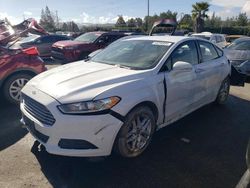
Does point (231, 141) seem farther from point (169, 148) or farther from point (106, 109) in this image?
point (106, 109)

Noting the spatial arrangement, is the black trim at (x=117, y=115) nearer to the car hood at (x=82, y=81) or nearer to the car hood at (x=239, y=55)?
the car hood at (x=82, y=81)

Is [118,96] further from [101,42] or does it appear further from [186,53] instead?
[101,42]

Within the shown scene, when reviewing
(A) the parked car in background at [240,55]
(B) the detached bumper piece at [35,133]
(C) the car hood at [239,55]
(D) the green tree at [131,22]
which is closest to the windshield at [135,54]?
(B) the detached bumper piece at [35,133]

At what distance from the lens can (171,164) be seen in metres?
3.46

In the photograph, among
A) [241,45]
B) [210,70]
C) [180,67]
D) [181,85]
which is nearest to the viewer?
[180,67]

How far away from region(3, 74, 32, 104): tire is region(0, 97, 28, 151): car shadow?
171 mm

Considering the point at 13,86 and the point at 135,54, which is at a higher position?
the point at 135,54

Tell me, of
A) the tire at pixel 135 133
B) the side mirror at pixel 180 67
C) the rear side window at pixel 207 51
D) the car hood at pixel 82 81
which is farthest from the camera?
the rear side window at pixel 207 51

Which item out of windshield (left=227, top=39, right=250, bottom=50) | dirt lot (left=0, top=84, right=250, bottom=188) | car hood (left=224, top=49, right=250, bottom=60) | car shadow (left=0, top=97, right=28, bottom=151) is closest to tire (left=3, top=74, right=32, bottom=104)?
car shadow (left=0, top=97, right=28, bottom=151)

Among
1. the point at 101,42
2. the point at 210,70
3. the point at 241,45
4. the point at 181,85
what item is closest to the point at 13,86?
the point at 181,85

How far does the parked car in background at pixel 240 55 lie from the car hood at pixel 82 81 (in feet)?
20.4

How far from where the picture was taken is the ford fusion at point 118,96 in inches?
117

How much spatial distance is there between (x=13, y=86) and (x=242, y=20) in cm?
5392

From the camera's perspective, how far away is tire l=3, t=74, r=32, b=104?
18.7ft
